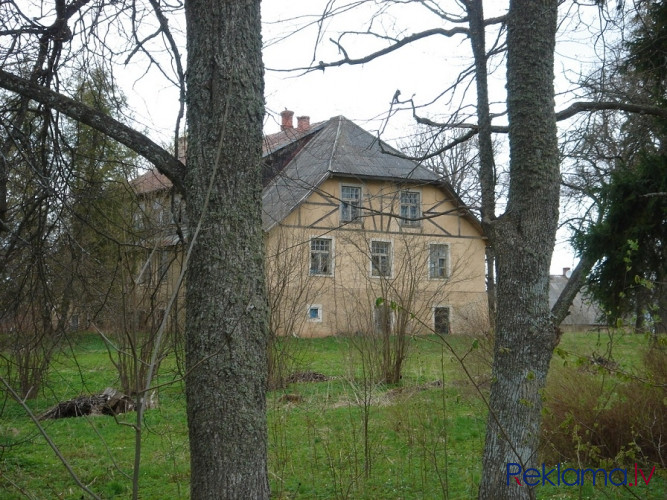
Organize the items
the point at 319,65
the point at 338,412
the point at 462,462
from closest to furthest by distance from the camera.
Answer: the point at 319,65 < the point at 462,462 < the point at 338,412

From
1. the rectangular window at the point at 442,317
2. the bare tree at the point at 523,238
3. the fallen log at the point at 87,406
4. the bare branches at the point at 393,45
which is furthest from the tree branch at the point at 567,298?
the fallen log at the point at 87,406

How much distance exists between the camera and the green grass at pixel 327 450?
18.8ft

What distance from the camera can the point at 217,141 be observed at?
2986 millimetres

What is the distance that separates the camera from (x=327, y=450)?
5617mm

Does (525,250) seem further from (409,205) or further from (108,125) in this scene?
(108,125)

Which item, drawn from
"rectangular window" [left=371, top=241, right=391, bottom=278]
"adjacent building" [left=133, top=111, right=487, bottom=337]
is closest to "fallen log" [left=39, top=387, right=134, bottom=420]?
"adjacent building" [left=133, top=111, right=487, bottom=337]

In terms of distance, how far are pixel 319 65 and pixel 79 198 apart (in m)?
1.97

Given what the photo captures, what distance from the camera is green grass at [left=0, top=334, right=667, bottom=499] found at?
574cm

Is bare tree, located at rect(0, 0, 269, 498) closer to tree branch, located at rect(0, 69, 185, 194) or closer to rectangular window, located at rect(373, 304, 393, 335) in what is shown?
tree branch, located at rect(0, 69, 185, 194)

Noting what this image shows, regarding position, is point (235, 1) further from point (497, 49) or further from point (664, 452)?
point (664, 452)

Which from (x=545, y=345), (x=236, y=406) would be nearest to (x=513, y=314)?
(x=545, y=345)

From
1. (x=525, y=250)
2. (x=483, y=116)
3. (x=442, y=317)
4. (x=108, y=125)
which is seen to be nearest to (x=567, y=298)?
(x=525, y=250)

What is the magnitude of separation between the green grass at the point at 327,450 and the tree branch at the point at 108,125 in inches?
64.5

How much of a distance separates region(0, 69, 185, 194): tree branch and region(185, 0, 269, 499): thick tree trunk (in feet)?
0.34
